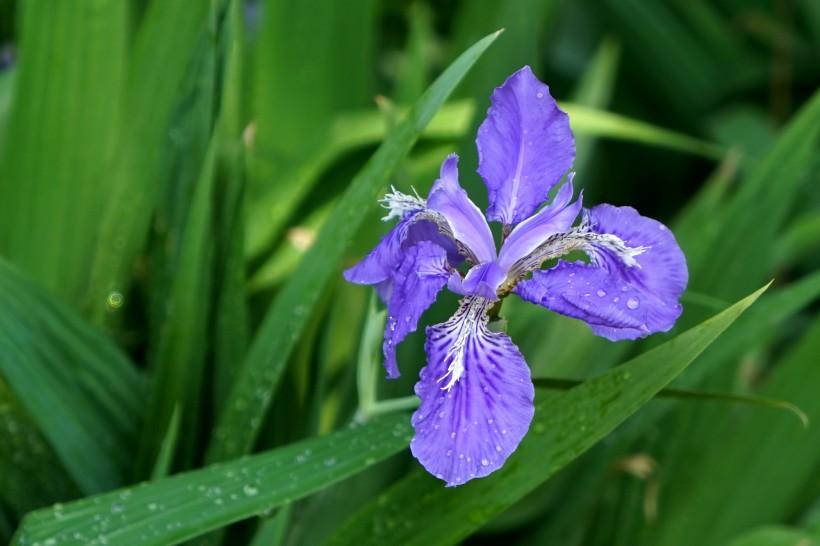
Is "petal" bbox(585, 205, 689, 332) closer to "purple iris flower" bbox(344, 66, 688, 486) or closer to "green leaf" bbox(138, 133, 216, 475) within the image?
"purple iris flower" bbox(344, 66, 688, 486)

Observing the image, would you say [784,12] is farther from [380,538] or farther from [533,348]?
[380,538]

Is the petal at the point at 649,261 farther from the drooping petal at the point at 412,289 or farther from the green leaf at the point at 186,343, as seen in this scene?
the green leaf at the point at 186,343

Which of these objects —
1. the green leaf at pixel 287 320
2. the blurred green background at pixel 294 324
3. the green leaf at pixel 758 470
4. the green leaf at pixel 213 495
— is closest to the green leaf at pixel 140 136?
the blurred green background at pixel 294 324

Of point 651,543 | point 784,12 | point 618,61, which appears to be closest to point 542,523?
point 651,543

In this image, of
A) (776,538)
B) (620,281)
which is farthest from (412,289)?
(776,538)

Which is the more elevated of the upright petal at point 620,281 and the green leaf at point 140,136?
the upright petal at point 620,281

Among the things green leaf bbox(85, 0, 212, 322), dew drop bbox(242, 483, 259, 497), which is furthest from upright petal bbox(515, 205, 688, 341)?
green leaf bbox(85, 0, 212, 322)

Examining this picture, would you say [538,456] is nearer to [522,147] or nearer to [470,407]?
[470,407]
